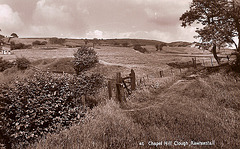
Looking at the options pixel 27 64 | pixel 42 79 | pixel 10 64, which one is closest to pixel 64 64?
pixel 27 64

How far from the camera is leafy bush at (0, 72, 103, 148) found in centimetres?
462

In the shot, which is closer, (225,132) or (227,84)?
(225,132)

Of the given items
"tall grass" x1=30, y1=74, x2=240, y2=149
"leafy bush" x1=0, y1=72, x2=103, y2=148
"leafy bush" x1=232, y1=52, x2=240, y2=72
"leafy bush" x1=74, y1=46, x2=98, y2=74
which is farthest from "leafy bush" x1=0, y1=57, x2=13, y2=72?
"leafy bush" x1=232, y1=52, x2=240, y2=72

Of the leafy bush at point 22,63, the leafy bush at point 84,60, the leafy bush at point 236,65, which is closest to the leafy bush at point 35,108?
the leafy bush at point 236,65

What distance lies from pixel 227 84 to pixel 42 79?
9.55 m

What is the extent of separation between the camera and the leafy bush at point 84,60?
99.3ft

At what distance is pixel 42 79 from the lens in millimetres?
5895

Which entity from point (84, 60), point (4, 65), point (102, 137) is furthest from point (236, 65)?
point (4, 65)

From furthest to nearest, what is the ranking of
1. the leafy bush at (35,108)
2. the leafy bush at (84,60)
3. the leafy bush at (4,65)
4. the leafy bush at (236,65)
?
the leafy bush at (4,65) → the leafy bush at (84,60) → the leafy bush at (236,65) → the leafy bush at (35,108)

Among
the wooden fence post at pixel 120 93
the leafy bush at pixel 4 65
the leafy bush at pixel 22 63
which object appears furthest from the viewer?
the leafy bush at pixel 4 65

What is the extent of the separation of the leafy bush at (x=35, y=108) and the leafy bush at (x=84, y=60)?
24537mm

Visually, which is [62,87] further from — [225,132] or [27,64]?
[27,64]

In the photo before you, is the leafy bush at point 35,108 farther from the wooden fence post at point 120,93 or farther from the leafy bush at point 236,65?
the leafy bush at point 236,65

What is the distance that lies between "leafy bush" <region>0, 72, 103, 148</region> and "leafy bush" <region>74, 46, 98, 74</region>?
80.5ft
